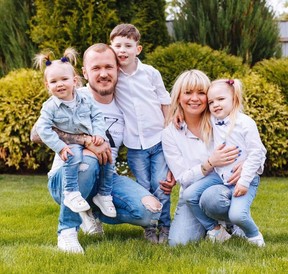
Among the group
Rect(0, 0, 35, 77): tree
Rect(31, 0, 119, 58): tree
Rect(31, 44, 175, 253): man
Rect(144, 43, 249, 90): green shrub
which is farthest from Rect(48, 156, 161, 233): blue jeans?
Rect(0, 0, 35, 77): tree

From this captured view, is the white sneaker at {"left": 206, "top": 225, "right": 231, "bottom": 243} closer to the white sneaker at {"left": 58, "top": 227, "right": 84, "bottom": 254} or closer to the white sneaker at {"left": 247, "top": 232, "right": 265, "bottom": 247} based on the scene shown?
the white sneaker at {"left": 247, "top": 232, "right": 265, "bottom": 247}

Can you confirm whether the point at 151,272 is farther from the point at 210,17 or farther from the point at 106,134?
the point at 210,17

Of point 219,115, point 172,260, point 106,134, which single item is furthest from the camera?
point 106,134

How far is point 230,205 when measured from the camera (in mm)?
4238

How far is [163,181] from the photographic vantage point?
15.3 ft

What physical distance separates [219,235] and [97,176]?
A: 1.00m

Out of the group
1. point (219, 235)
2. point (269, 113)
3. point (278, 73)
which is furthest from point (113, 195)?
point (278, 73)

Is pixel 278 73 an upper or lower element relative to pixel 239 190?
upper

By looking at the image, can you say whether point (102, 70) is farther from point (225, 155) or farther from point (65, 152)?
point (225, 155)

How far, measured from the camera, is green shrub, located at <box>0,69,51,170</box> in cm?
848

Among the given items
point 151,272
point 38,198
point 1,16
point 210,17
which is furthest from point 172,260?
point 1,16

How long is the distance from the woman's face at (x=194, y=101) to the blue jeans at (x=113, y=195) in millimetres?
706

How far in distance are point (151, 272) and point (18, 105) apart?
540 centimetres

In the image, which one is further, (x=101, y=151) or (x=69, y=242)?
(x=101, y=151)
